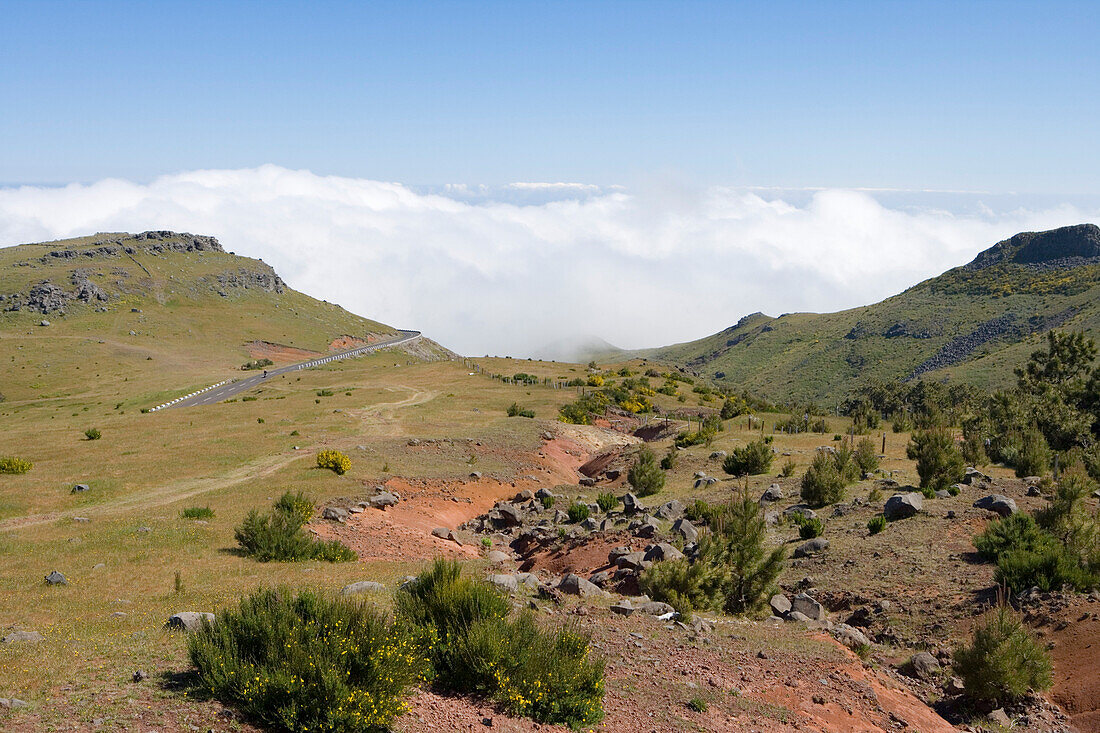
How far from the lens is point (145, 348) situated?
88250 millimetres

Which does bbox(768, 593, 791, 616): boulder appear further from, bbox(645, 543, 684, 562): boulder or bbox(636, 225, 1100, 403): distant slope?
bbox(636, 225, 1100, 403): distant slope

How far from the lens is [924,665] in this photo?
12242 mm

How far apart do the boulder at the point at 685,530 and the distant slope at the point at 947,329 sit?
8037 cm

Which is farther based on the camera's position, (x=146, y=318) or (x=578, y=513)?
(x=146, y=318)

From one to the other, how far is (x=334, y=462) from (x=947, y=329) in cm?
11908

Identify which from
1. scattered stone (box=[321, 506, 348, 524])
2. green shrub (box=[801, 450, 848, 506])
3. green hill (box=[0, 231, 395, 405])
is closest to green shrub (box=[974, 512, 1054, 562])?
green shrub (box=[801, 450, 848, 506])

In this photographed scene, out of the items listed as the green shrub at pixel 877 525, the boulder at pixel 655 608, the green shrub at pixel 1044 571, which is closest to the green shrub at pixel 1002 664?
the green shrub at pixel 1044 571

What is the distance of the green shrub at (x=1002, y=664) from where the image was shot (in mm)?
10750

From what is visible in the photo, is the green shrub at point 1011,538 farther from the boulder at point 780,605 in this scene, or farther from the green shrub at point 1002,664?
the boulder at point 780,605

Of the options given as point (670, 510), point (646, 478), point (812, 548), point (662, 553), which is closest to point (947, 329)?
point (646, 478)

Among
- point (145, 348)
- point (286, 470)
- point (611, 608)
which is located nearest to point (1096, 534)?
point (611, 608)

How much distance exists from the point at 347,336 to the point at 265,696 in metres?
119

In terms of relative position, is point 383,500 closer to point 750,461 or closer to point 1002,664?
point 750,461

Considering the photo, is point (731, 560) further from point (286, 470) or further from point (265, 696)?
point (286, 470)
